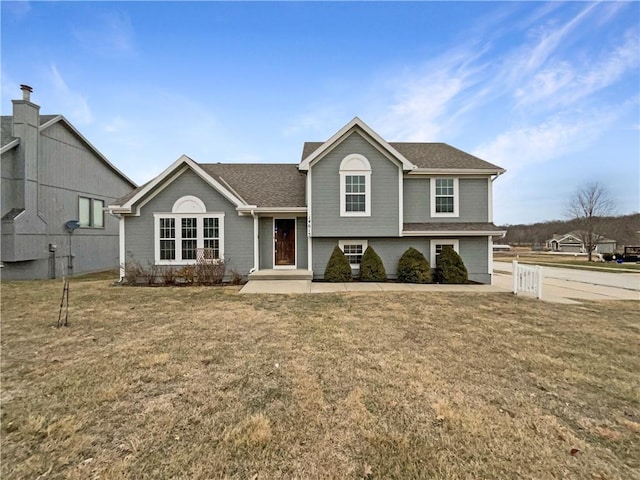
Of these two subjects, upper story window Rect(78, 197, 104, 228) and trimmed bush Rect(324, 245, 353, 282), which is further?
upper story window Rect(78, 197, 104, 228)

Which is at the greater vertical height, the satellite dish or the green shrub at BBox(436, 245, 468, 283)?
the satellite dish

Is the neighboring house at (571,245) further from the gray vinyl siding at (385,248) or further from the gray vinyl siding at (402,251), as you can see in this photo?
→ the gray vinyl siding at (385,248)

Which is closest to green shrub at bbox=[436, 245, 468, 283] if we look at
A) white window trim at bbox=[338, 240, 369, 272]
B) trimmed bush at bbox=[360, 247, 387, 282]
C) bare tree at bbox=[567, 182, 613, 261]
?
trimmed bush at bbox=[360, 247, 387, 282]

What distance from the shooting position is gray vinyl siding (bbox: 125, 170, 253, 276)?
12.0m

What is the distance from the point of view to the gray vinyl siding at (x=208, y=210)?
39.3 feet

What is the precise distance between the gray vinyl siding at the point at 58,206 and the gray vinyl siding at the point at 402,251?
394 inches

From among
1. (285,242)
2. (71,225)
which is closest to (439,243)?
(285,242)

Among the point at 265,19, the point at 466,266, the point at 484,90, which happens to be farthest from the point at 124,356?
the point at 484,90

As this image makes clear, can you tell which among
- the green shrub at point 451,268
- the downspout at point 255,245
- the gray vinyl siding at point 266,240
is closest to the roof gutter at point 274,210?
the downspout at point 255,245

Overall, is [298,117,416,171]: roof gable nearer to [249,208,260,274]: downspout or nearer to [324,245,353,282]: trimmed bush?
[249,208,260,274]: downspout

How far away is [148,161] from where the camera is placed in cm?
2209

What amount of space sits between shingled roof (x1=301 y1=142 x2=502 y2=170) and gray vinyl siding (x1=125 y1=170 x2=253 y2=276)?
4.23m

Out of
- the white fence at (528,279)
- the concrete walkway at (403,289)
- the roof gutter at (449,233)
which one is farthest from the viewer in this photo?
the roof gutter at (449,233)

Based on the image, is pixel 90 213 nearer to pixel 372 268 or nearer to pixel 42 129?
pixel 42 129
